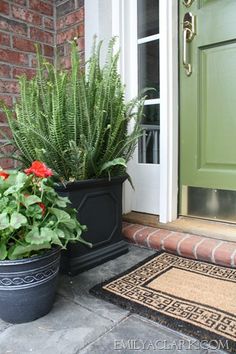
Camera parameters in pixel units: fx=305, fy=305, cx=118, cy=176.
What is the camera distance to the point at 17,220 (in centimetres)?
97

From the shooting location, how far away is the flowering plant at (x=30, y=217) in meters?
0.99

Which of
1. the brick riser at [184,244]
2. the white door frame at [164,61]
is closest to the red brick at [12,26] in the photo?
the white door frame at [164,61]

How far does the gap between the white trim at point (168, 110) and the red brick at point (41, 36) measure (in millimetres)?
897

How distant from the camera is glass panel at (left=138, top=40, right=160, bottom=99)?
1.88 m

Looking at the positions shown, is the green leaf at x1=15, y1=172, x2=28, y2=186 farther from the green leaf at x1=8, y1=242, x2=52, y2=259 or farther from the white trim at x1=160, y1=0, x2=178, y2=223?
the white trim at x1=160, y1=0, x2=178, y2=223

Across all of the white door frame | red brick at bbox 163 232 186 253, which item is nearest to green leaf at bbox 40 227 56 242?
red brick at bbox 163 232 186 253

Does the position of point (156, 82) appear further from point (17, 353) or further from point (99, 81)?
point (17, 353)

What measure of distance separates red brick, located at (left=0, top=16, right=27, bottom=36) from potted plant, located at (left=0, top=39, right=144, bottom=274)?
73 centimetres

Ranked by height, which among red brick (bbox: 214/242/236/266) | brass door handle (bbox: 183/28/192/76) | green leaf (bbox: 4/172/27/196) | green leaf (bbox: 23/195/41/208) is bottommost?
red brick (bbox: 214/242/236/266)

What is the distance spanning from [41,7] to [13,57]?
45 centimetres

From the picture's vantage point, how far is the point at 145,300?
115 centimetres

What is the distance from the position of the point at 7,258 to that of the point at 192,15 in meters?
1.59

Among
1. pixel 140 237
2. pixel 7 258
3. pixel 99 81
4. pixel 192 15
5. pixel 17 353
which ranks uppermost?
pixel 192 15

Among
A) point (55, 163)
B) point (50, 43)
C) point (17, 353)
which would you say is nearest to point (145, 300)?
point (17, 353)
